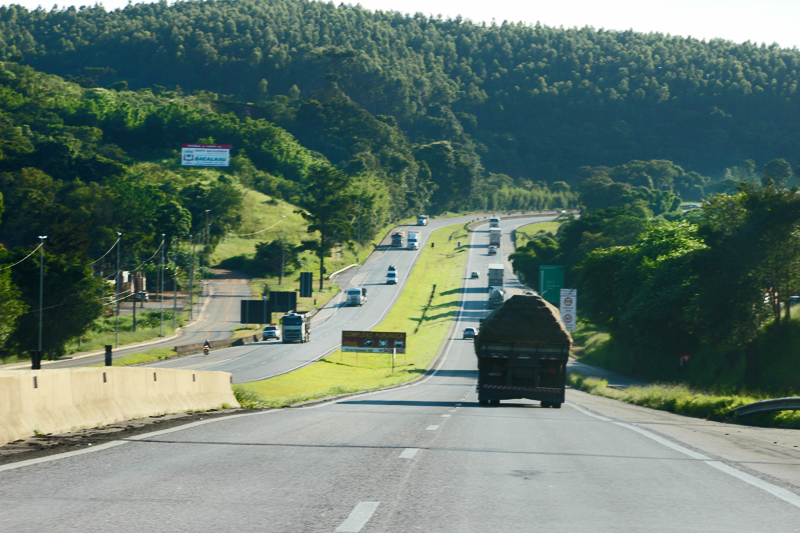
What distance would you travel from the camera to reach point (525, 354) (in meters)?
24.6

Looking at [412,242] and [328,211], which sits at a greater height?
[328,211]

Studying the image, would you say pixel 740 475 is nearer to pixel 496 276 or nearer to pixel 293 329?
pixel 293 329

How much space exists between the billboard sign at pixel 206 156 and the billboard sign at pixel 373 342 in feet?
336

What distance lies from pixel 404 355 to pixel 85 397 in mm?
66554

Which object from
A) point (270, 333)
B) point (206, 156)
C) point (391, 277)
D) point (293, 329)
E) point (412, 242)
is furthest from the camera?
point (206, 156)

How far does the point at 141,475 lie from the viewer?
860 cm

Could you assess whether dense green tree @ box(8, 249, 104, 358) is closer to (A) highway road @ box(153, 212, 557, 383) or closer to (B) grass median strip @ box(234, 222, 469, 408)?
(A) highway road @ box(153, 212, 557, 383)

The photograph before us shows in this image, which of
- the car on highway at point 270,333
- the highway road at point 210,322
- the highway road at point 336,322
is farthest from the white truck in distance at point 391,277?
the car on highway at point 270,333

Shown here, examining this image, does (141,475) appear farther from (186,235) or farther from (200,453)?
(186,235)

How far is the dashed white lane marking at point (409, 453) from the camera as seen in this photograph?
10503 millimetres

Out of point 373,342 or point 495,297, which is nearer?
point 373,342

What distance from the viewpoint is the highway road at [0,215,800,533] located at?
659cm

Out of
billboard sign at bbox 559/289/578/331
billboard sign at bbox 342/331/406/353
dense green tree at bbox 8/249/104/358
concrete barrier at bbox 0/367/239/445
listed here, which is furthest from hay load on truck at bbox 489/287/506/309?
concrete barrier at bbox 0/367/239/445

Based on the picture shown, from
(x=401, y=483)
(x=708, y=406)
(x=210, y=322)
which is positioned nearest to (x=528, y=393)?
(x=708, y=406)
